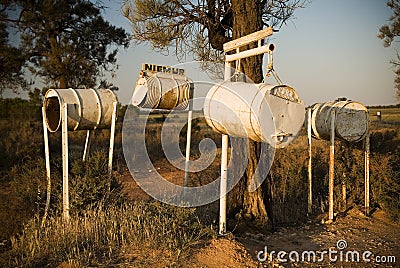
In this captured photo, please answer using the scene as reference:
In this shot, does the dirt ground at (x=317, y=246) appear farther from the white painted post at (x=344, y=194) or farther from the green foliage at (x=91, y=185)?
Answer: the green foliage at (x=91, y=185)

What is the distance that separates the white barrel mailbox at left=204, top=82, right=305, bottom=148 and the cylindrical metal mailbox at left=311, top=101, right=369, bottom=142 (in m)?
2.82

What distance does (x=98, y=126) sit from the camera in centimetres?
665

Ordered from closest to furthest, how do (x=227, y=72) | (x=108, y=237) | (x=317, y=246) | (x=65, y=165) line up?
(x=108, y=237) < (x=317, y=246) < (x=227, y=72) < (x=65, y=165)

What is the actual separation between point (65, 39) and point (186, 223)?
14215 millimetres

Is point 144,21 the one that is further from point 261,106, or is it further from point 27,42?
point 27,42

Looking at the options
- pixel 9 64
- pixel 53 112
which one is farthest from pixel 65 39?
Result: pixel 53 112

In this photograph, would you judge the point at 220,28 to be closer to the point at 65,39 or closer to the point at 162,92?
the point at 162,92

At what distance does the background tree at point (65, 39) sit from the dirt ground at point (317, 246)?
12893 mm

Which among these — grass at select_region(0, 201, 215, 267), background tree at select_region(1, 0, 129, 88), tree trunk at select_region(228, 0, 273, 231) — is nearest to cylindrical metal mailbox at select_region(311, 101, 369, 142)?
tree trunk at select_region(228, 0, 273, 231)

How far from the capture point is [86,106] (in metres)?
6.33

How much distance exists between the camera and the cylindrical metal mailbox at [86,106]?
6.15 meters

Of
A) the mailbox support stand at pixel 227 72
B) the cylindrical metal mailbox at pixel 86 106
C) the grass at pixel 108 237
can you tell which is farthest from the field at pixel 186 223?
the cylindrical metal mailbox at pixel 86 106

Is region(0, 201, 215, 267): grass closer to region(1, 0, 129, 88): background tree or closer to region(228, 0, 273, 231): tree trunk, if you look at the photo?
region(228, 0, 273, 231): tree trunk

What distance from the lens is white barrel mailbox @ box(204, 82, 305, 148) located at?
4031mm
